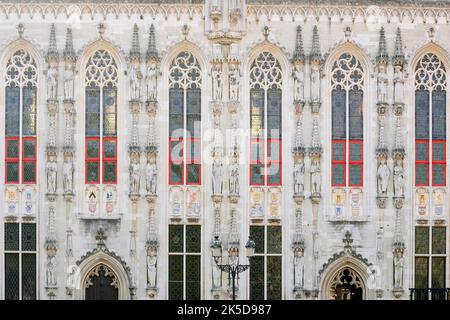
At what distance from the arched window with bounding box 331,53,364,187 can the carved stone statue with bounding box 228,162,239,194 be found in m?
3.30

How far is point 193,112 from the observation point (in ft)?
126

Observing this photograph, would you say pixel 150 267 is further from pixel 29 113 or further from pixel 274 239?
pixel 29 113

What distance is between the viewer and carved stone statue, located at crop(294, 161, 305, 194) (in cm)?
3806

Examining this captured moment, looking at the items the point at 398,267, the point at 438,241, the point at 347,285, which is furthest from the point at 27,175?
the point at 438,241

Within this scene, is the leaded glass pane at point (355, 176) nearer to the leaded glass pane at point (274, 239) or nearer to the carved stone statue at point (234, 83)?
the leaded glass pane at point (274, 239)


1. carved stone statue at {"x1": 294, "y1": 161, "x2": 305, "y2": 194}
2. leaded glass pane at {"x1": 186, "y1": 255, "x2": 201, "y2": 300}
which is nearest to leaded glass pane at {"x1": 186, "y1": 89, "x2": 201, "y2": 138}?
carved stone statue at {"x1": 294, "y1": 161, "x2": 305, "y2": 194}

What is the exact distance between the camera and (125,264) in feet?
124

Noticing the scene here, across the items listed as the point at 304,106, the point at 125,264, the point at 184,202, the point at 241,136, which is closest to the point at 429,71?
the point at 304,106

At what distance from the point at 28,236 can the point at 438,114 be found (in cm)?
1471

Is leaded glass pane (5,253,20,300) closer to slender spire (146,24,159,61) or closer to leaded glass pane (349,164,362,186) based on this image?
slender spire (146,24,159,61)

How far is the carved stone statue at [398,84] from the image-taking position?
126 feet

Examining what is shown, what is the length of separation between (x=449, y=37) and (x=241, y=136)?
797 centimetres

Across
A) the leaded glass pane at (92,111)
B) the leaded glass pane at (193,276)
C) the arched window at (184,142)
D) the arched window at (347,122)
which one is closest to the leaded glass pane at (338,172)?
the arched window at (347,122)
